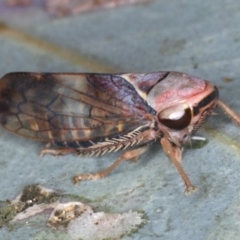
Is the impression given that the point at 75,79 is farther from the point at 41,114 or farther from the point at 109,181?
the point at 109,181

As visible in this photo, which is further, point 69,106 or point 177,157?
point 69,106

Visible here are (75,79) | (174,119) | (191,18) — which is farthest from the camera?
(191,18)

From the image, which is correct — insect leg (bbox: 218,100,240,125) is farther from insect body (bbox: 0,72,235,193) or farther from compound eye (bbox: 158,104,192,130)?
compound eye (bbox: 158,104,192,130)

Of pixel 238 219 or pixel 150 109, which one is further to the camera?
pixel 150 109

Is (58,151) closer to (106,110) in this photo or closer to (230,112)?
(106,110)

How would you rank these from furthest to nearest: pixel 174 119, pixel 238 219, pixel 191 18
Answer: pixel 191 18, pixel 174 119, pixel 238 219

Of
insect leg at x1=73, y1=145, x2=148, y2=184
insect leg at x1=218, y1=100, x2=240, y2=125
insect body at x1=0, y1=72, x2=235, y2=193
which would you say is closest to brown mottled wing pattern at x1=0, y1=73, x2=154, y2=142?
insect body at x1=0, y1=72, x2=235, y2=193

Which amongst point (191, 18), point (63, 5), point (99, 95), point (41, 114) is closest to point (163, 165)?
point (99, 95)

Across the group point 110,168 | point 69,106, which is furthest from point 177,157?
point 69,106
